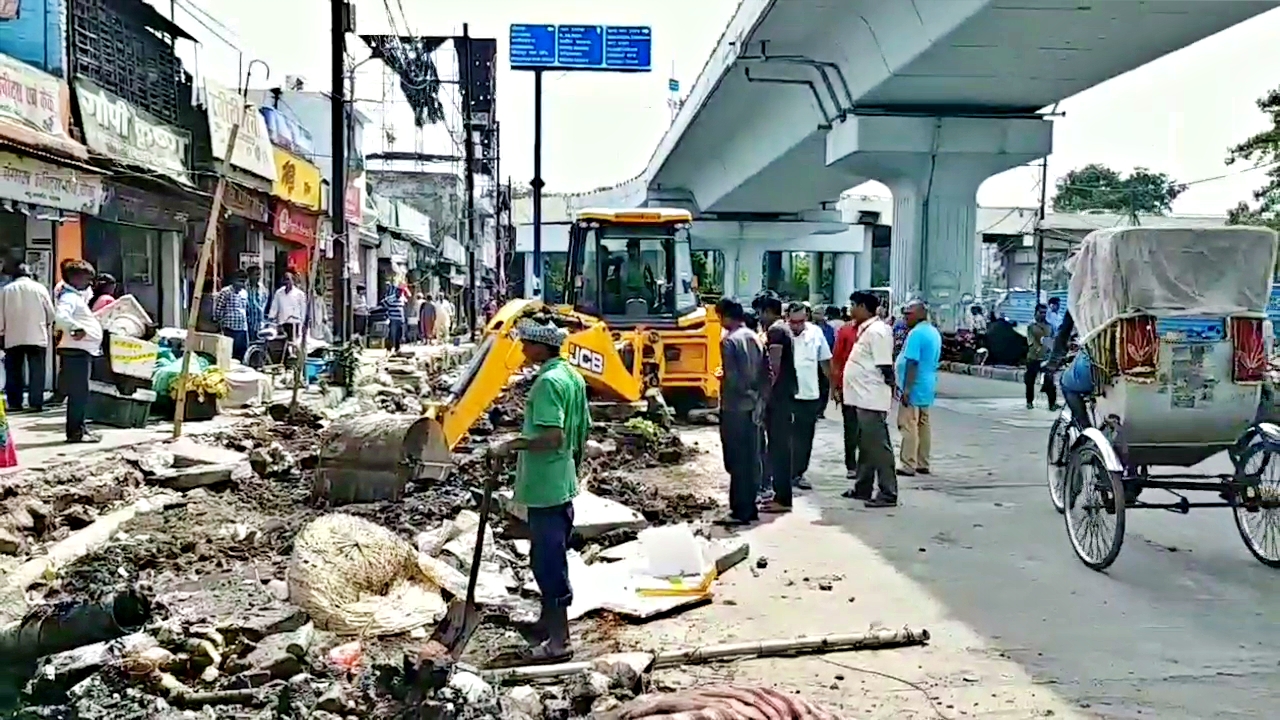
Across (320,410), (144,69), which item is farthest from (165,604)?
(144,69)

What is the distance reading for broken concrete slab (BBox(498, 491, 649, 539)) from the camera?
8.36 meters

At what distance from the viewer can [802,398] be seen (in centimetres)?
1063

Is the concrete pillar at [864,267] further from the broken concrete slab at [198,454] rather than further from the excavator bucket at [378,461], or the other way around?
the excavator bucket at [378,461]

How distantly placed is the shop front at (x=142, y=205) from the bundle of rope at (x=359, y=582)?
10.6 m

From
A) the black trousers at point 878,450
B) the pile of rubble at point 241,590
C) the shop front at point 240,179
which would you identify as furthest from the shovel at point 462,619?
the shop front at point 240,179

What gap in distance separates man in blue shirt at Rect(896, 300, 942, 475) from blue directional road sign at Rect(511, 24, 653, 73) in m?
25.3

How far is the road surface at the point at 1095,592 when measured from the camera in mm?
5547

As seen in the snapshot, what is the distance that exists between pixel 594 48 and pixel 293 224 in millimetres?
12402

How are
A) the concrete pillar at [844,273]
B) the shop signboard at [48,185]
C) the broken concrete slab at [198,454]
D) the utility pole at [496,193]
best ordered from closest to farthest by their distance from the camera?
the broken concrete slab at [198,454]
the shop signboard at [48,185]
the utility pole at [496,193]
the concrete pillar at [844,273]

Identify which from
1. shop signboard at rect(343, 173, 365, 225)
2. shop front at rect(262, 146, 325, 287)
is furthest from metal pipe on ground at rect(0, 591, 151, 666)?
shop signboard at rect(343, 173, 365, 225)

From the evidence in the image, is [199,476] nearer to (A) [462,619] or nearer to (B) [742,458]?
(B) [742,458]

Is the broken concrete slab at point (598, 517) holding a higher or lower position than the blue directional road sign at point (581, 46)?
lower

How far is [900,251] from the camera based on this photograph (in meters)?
29.3

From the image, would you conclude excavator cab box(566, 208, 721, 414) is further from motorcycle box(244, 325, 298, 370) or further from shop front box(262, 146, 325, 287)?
shop front box(262, 146, 325, 287)
